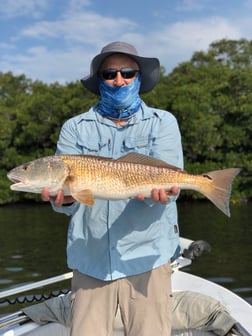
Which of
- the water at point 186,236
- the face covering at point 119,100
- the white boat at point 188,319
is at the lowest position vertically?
the water at point 186,236

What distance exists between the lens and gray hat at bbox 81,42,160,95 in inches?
121

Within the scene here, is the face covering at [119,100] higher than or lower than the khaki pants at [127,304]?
higher

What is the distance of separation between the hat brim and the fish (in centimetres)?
69

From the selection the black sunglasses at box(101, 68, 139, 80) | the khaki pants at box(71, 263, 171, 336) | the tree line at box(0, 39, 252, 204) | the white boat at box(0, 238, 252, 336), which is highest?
the tree line at box(0, 39, 252, 204)

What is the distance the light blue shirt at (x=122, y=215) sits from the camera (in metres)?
2.92

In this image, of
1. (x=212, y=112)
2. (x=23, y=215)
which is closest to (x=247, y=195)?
(x=212, y=112)

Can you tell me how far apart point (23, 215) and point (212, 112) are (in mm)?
14946

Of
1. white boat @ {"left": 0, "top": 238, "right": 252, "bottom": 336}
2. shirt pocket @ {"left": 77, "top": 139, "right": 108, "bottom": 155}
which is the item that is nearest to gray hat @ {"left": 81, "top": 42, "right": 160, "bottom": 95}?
shirt pocket @ {"left": 77, "top": 139, "right": 108, "bottom": 155}

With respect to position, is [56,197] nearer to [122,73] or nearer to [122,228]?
[122,228]

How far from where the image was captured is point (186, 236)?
52.7 ft

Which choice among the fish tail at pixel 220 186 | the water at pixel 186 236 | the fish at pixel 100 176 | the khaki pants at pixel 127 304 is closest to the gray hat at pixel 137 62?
the fish at pixel 100 176

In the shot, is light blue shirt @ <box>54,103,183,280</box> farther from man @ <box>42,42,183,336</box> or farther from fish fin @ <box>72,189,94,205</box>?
fish fin @ <box>72,189,94,205</box>

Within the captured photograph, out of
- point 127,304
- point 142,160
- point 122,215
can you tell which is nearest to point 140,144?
point 142,160

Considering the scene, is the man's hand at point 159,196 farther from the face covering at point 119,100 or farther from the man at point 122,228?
the face covering at point 119,100
